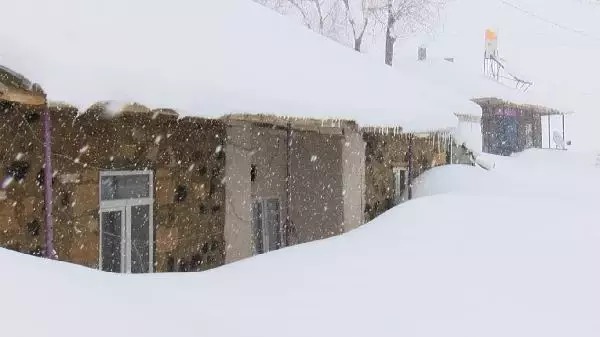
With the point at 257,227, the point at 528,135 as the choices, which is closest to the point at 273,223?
the point at 257,227

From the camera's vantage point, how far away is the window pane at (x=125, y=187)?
6.43 metres

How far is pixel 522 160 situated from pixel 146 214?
18.0m

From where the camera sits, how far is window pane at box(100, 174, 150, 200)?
6.43m

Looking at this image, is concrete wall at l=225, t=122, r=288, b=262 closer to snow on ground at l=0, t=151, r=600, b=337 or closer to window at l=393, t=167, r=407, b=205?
snow on ground at l=0, t=151, r=600, b=337

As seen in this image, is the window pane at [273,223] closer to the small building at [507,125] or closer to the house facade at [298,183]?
the house facade at [298,183]

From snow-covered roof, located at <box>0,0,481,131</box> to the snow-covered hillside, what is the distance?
51.2 meters

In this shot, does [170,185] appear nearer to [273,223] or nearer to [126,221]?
Result: [126,221]

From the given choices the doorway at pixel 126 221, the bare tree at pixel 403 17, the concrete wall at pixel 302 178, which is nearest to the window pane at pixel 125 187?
the doorway at pixel 126 221

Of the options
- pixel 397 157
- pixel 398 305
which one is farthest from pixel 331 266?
pixel 397 157

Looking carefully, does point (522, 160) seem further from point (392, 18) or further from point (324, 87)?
point (324, 87)

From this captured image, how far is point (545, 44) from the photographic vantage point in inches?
3044

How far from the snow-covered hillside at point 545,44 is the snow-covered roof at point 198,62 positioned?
168 feet

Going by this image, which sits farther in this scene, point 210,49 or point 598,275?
point 210,49

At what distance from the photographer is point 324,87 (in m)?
7.15
